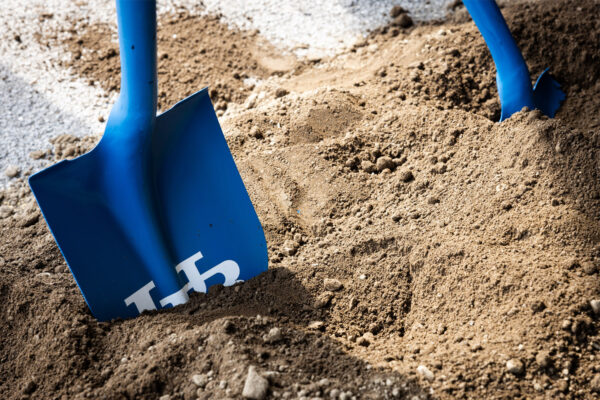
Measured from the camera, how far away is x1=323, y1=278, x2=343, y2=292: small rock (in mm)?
1913

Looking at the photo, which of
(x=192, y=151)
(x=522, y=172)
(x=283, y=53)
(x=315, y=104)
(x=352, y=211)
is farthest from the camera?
(x=283, y=53)

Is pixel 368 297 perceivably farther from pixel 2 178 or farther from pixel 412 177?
pixel 2 178

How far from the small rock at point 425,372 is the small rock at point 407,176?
855mm

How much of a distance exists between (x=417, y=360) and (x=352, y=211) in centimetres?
72

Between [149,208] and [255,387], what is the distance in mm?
695

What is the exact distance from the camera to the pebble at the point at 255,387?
1.48 metres

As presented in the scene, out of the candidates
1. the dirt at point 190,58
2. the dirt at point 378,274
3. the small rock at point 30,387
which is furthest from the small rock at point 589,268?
the dirt at point 190,58

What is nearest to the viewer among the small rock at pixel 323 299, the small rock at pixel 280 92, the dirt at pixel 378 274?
the dirt at pixel 378 274

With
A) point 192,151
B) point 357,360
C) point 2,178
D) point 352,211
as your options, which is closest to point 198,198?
point 192,151

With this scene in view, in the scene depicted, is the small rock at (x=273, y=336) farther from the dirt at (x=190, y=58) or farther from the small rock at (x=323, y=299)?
the dirt at (x=190, y=58)

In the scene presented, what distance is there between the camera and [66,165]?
173cm

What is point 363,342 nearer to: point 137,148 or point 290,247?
point 290,247

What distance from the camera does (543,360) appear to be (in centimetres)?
156

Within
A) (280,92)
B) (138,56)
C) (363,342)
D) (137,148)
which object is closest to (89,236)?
(137,148)
